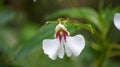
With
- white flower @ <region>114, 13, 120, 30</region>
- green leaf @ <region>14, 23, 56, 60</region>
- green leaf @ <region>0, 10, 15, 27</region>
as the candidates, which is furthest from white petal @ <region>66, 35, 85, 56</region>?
green leaf @ <region>0, 10, 15, 27</region>

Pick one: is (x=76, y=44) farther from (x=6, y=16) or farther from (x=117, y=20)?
(x=6, y=16)

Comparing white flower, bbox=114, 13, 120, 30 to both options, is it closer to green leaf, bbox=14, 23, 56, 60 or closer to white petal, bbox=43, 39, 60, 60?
white petal, bbox=43, 39, 60, 60

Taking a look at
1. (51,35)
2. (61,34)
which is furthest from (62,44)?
(51,35)

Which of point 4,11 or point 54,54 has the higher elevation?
point 4,11

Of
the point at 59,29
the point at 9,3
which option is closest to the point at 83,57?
the point at 59,29

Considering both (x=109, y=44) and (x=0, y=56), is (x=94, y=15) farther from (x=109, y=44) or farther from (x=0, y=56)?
(x=0, y=56)
